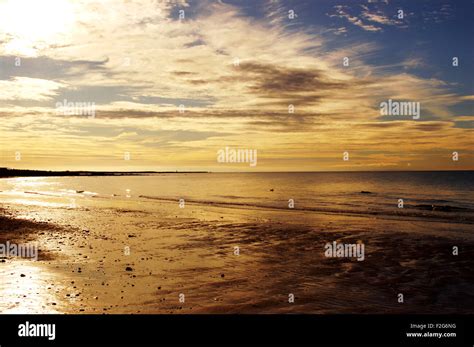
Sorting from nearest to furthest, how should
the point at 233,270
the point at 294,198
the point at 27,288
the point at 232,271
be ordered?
1. the point at 27,288
2. the point at 232,271
3. the point at 233,270
4. the point at 294,198

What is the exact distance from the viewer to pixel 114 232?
25.0 metres

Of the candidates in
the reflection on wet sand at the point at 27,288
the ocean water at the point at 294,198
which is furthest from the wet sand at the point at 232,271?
the ocean water at the point at 294,198

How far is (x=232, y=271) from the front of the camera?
15.3 m

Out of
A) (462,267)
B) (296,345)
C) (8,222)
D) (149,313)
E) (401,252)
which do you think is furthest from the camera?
(8,222)

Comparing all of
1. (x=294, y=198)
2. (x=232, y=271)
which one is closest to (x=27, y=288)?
(x=232, y=271)

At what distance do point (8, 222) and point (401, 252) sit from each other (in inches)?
1068

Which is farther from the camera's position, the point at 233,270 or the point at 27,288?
the point at 233,270

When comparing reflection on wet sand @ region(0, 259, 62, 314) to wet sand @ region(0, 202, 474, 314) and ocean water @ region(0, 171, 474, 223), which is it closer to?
wet sand @ region(0, 202, 474, 314)

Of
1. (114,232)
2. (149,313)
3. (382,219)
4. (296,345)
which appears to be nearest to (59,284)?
(149,313)

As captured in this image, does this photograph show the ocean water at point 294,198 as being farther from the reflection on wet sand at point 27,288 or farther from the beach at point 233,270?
the reflection on wet sand at point 27,288

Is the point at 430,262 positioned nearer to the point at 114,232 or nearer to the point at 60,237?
the point at 114,232

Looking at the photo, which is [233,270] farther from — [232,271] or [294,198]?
[294,198]

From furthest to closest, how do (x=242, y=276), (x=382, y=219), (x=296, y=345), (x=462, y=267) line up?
1. (x=382, y=219)
2. (x=462, y=267)
3. (x=242, y=276)
4. (x=296, y=345)

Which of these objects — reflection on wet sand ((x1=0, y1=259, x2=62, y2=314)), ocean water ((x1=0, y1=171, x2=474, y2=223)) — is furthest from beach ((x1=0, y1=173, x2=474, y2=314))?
ocean water ((x1=0, y1=171, x2=474, y2=223))
